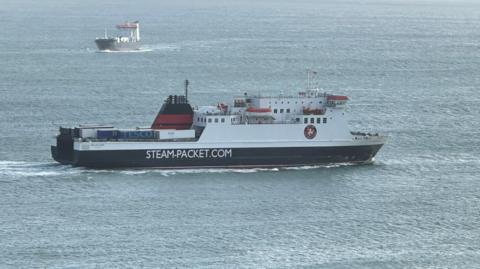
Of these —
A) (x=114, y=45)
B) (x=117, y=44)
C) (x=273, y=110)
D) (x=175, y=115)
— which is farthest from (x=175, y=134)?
(x=117, y=44)

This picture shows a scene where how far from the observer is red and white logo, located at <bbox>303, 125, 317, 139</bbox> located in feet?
299

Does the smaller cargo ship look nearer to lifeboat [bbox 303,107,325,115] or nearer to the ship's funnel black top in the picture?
the ship's funnel black top

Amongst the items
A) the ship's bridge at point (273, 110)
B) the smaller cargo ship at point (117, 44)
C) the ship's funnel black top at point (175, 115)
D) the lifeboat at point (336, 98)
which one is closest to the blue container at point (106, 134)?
the ship's funnel black top at point (175, 115)

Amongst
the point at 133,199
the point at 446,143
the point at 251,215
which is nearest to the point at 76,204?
the point at 133,199

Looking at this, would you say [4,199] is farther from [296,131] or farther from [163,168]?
[296,131]

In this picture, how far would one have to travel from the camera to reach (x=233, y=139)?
8994 centimetres

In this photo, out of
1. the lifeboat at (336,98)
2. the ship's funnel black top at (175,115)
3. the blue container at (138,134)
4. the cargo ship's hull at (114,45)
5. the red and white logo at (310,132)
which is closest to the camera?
the blue container at (138,134)

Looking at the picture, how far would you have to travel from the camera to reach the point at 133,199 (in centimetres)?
7988

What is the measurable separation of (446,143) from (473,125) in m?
10.0

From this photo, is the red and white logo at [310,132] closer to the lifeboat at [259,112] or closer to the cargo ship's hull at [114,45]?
the lifeboat at [259,112]

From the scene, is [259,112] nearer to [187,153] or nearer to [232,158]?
[232,158]

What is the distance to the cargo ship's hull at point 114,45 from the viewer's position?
18262 centimetres

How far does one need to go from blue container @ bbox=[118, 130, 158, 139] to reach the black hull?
1313 mm

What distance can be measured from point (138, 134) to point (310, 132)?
1082 cm
